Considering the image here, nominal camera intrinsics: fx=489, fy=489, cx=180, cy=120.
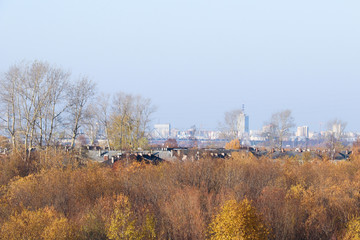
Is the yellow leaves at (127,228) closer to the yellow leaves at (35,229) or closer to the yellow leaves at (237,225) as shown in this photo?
the yellow leaves at (35,229)


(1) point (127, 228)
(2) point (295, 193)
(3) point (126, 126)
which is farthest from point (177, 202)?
(3) point (126, 126)

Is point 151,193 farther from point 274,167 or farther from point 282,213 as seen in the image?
point 274,167

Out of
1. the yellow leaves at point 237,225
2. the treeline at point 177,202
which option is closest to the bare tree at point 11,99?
the treeline at point 177,202

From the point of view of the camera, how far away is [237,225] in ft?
52.7

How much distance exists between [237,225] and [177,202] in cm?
396

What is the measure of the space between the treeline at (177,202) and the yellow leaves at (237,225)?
0.11 feet

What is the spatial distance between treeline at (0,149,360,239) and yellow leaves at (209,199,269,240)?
0.03 meters

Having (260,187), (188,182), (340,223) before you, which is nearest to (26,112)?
(188,182)

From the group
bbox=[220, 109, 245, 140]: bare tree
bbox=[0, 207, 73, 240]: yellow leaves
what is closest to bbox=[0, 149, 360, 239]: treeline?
bbox=[0, 207, 73, 240]: yellow leaves

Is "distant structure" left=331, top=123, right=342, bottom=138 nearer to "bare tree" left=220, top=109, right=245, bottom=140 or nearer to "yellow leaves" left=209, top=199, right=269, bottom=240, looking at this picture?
"bare tree" left=220, top=109, right=245, bottom=140

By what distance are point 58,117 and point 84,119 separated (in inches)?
178

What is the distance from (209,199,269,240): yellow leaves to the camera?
626 inches

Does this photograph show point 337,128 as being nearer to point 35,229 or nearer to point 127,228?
point 127,228

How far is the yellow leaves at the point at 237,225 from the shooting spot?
1589cm
